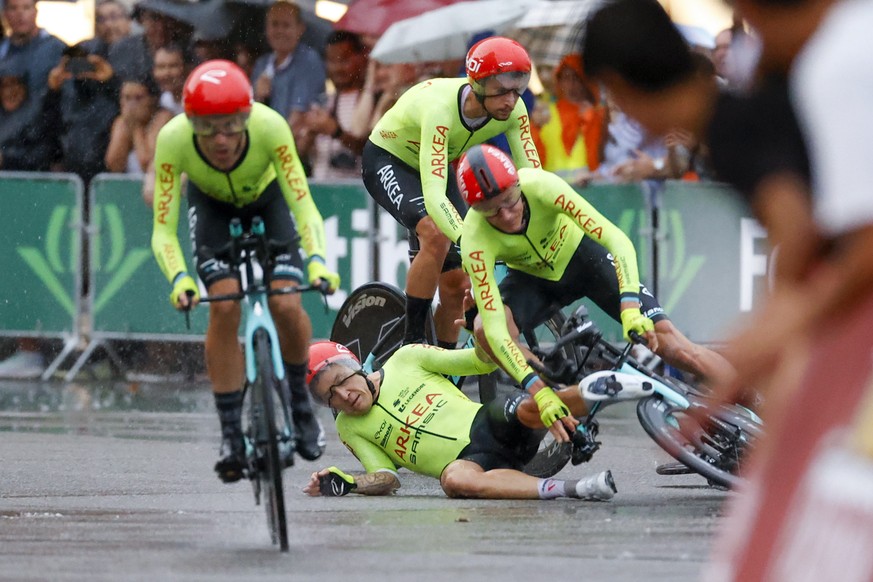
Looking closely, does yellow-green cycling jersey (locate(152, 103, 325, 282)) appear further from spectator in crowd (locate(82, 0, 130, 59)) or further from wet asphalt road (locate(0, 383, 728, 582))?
spectator in crowd (locate(82, 0, 130, 59))

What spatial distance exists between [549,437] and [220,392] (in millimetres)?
2575

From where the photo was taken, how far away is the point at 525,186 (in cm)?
938

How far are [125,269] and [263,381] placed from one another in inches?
339

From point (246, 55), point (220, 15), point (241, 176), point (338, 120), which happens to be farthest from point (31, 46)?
point (241, 176)

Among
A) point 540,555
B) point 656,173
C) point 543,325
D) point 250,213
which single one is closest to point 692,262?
point 656,173

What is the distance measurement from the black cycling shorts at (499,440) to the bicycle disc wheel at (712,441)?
2.25ft

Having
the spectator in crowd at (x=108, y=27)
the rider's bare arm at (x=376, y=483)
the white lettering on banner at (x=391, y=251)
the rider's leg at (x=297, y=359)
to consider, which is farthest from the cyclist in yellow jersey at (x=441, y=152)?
the spectator in crowd at (x=108, y=27)

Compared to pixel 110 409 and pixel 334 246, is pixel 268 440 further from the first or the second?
pixel 334 246

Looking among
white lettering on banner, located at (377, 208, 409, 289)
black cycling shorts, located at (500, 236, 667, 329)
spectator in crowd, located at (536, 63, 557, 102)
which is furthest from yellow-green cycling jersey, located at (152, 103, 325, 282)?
spectator in crowd, located at (536, 63, 557, 102)

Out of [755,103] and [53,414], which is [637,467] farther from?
[755,103]

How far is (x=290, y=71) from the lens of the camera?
16141mm

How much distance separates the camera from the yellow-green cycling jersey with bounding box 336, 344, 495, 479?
9297 millimetres

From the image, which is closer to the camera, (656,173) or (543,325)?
(543,325)

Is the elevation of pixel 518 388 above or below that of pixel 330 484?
above
